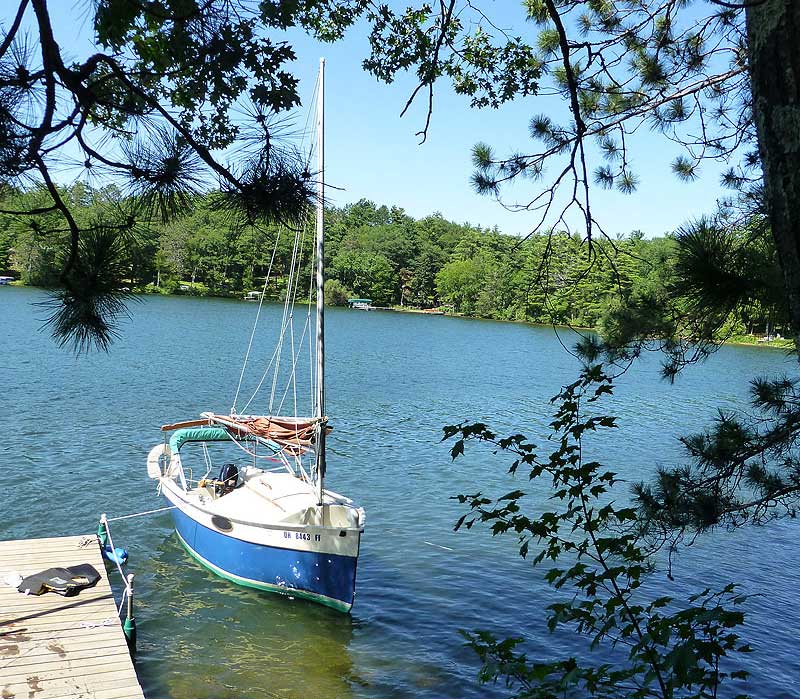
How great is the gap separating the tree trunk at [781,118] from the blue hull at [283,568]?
8.29m

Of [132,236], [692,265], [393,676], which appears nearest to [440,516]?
[393,676]

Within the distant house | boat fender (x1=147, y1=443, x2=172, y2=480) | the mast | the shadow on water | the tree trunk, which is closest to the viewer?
the tree trunk

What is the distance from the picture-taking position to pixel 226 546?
10.8 meters

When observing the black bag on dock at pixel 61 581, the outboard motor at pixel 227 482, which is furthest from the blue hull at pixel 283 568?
the black bag on dock at pixel 61 581

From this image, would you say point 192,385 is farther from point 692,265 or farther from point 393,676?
point 692,265

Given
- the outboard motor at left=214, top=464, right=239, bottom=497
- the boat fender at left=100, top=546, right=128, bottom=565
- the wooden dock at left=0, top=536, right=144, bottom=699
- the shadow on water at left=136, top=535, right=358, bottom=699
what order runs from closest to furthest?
the wooden dock at left=0, top=536, right=144, bottom=699 → the shadow on water at left=136, top=535, right=358, bottom=699 → the boat fender at left=100, top=546, right=128, bottom=565 → the outboard motor at left=214, top=464, right=239, bottom=497

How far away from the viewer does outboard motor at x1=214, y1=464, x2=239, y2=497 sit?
468 inches

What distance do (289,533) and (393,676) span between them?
89.7 inches

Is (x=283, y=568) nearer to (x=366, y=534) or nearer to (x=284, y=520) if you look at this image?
(x=284, y=520)

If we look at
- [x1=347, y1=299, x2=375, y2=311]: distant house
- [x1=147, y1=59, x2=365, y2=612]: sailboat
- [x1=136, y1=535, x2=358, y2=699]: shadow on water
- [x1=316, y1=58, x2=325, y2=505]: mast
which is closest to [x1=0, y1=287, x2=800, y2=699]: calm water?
[x1=136, y1=535, x2=358, y2=699]: shadow on water

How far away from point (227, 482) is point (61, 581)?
407 centimetres

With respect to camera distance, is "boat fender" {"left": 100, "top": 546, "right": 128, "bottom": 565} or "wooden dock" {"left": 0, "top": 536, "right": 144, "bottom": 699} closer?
"wooden dock" {"left": 0, "top": 536, "right": 144, "bottom": 699}

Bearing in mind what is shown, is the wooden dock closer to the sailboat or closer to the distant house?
the sailboat

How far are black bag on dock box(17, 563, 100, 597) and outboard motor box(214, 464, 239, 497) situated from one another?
11.6ft
